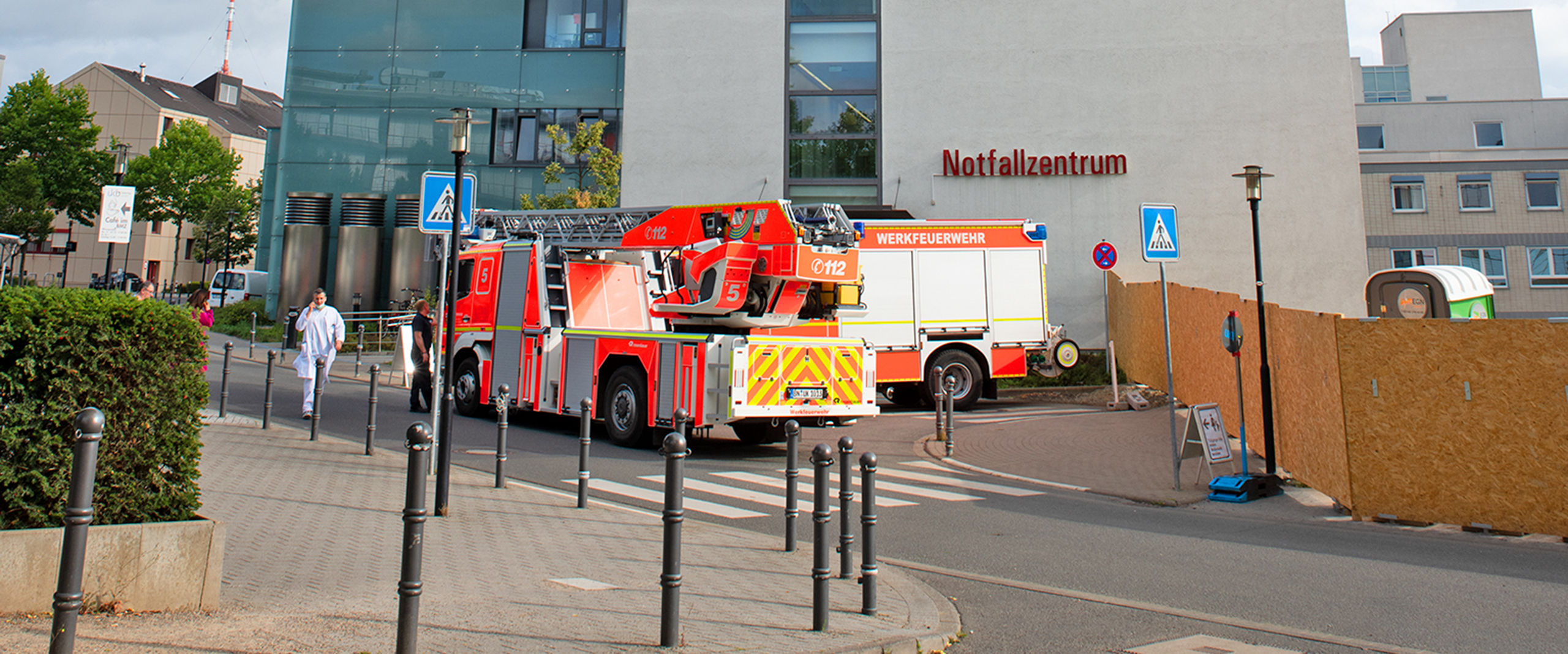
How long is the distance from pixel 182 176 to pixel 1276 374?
5503 cm

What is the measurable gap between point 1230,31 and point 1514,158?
21.5 meters

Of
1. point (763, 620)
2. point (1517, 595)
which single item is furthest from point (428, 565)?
point (1517, 595)

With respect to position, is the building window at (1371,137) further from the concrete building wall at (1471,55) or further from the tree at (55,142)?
the tree at (55,142)

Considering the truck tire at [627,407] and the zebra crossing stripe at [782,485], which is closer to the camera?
the zebra crossing stripe at [782,485]

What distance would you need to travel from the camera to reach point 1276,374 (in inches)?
435

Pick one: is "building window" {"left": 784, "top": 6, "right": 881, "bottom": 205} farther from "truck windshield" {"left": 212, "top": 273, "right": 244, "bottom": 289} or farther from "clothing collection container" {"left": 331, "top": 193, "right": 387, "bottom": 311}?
"truck windshield" {"left": 212, "top": 273, "right": 244, "bottom": 289}

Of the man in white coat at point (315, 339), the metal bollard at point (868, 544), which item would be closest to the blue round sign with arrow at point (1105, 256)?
the man in white coat at point (315, 339)

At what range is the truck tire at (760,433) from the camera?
45.2 ft

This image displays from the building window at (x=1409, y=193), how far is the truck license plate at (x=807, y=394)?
3573 cm

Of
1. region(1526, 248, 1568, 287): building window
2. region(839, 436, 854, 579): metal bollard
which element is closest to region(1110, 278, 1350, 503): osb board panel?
region(839, 436, 854, 579): metal bollard

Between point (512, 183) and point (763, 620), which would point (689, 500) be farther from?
point (512, 183)

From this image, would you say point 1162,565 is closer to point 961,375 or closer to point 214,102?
point 961,375

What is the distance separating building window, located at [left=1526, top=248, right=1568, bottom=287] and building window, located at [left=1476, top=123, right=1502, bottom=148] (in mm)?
6634

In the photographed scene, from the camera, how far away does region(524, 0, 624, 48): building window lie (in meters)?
30.6
